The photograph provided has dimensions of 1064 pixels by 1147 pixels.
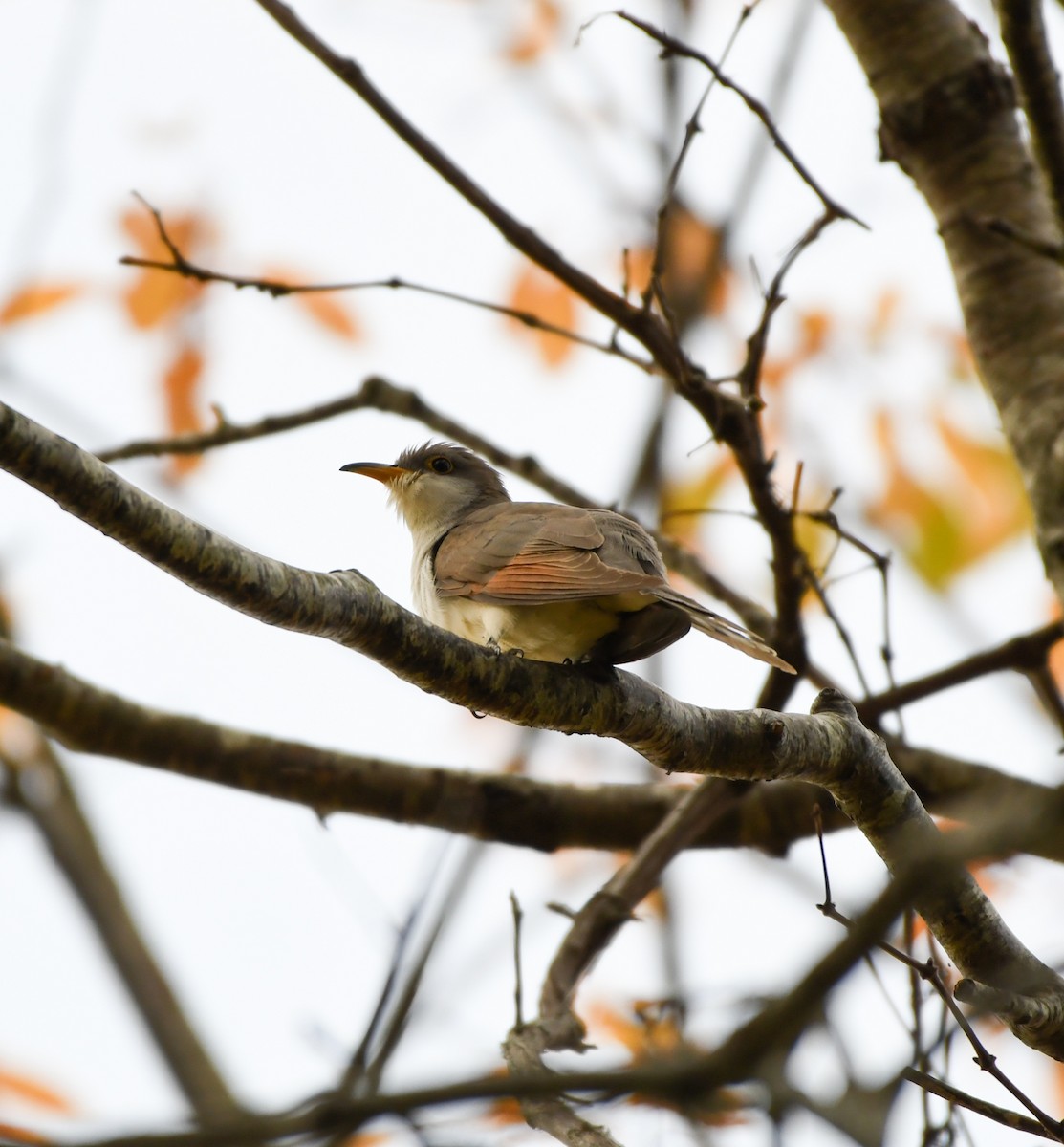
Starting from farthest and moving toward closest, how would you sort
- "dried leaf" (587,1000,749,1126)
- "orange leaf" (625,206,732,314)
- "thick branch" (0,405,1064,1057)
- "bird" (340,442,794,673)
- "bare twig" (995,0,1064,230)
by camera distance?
"orange leaf" (625,206,732,314) → "bird" (340,442,794,673) → "bare twig" (995,0,1064,230) → "thick branch" (0,405,1064,1057) → "dried leaf" (587,1000,749,1126)

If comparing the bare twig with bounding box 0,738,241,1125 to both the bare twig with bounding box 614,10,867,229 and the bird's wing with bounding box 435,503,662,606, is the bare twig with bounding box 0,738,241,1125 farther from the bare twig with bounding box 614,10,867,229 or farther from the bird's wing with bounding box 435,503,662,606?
the bare twig with bounding box 614,10,867,229

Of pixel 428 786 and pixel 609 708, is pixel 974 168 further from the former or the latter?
pixel 428 786

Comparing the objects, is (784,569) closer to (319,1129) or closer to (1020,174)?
(1020,174)

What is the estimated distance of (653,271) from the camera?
12.7 feet

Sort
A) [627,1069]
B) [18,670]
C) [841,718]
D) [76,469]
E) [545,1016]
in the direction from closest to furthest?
[627,1069] < [76,469] < [841,718] < [545,1016] < [18,670]

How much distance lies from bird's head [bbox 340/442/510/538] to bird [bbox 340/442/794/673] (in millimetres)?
948

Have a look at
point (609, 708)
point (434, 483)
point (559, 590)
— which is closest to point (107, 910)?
point (434, 483)

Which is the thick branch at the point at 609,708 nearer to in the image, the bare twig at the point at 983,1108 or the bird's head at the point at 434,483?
the bare twig at the point at 983,1108

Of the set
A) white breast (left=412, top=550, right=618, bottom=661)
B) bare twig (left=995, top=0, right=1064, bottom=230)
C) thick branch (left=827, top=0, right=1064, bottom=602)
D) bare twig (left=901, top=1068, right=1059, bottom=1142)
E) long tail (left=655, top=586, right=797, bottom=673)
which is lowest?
bare twig (left=901, top=1068, right=1059, bottom=1142)

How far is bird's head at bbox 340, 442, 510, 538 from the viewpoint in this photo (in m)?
6.07

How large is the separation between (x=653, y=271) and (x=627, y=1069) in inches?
113

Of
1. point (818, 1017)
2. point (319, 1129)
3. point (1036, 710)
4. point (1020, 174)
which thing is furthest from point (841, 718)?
point (1036, 710)

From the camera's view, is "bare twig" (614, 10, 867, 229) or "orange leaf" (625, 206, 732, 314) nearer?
"bare twig" (614, 10, 867, 229)

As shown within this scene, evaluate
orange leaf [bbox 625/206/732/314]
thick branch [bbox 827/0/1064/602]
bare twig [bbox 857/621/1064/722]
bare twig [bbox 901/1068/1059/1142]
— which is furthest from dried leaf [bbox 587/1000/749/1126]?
orange leaf [bbox 625/206/732/314]
